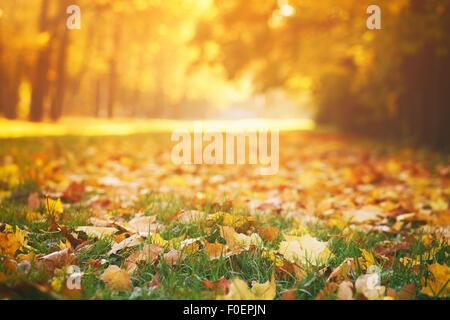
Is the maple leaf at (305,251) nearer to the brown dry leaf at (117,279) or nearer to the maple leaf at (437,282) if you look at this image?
the maple leaf at (437,282)

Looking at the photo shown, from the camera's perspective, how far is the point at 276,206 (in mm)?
2662

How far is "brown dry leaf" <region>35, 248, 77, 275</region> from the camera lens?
149cm

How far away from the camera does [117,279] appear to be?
56.9 inches

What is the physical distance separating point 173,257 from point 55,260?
0.49 metres

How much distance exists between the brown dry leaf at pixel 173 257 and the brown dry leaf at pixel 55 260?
0.39 m

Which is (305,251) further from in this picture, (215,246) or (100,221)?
(100,221)

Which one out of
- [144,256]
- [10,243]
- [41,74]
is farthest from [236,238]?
[41,74]

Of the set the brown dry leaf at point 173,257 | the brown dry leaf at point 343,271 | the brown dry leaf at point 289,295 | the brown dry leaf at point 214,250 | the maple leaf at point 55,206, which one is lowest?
the brown dry leaf at point 289,295

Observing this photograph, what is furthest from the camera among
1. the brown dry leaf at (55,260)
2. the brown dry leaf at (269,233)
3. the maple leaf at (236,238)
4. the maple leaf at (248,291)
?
the brown dry leaf at (269,233)

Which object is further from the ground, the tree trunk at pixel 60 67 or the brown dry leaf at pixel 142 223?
the tree trunk at pixel 60 67

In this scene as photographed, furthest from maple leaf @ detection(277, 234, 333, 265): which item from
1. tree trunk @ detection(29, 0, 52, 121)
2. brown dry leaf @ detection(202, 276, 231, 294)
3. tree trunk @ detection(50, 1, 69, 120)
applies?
tree trunk @ detection(50, 1, 69, 120)

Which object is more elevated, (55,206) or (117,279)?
(55,206)

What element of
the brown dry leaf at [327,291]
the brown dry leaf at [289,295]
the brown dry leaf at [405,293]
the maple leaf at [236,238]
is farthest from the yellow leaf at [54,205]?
the brown dry leaf at [405,293]

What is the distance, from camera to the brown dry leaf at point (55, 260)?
149cm
